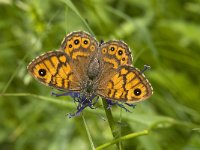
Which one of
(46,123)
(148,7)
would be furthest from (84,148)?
(148,7)

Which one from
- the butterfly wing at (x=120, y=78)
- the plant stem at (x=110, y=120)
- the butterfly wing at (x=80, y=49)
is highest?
the butterfly wing at (x=80, y=49)

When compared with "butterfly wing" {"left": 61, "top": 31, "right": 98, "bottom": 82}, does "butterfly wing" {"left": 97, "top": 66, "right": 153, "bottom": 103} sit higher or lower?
lower

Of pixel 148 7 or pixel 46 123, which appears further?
pixel 148 7

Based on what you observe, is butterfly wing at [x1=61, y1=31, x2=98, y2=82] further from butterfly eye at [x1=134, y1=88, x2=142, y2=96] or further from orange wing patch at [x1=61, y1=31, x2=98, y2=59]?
butterfly eye at [x1=134, y1=88, x2=142, y2=96]

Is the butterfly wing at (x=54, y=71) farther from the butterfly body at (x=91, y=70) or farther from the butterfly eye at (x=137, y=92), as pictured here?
the butterfly eye at (x=137, y=92)

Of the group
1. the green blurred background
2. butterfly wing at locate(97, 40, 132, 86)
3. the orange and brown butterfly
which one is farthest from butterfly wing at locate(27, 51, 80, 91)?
the green blurred background

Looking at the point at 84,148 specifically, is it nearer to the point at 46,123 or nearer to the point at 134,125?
the point at 46,123

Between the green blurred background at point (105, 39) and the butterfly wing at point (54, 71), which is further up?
the green blurred background at point (105, 39)

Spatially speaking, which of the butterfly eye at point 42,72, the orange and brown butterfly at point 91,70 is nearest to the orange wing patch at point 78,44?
the orange and brown butterfly at point 91,70
